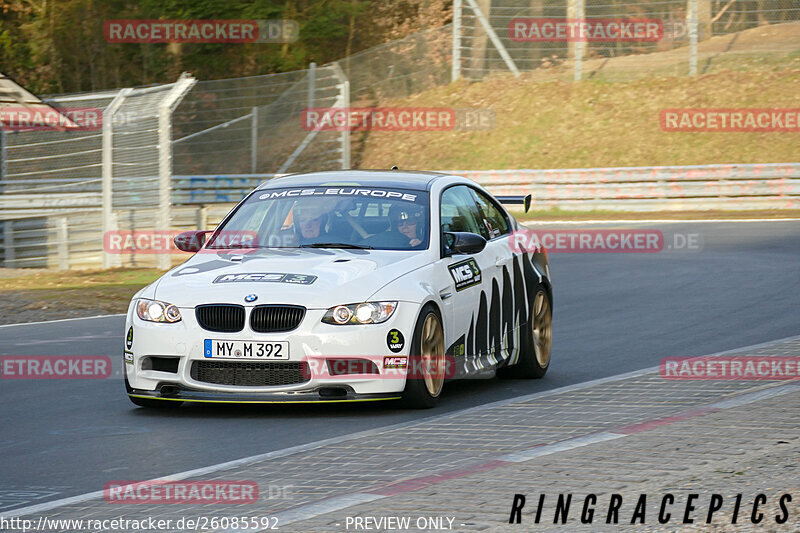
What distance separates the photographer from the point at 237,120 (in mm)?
34250

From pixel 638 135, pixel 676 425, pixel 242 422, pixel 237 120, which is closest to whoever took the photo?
pixel 676 425

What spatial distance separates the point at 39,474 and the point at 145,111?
15.8 metres

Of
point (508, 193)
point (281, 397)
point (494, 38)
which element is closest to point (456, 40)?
point (494, 38)

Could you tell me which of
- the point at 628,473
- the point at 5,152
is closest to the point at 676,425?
the point at 628,473

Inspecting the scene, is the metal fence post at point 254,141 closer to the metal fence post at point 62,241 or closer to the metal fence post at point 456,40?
the metal fence post at point 456,40

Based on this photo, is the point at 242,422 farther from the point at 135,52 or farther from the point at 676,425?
the point at 135,52

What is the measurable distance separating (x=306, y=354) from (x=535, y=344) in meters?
2.77

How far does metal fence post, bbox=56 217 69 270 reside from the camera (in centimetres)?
2583

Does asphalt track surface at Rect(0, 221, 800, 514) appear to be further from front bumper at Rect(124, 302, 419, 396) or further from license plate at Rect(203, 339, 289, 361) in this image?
license plate at Rect(203, 339, 289, 361)

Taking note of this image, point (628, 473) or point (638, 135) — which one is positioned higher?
point (638, 135)

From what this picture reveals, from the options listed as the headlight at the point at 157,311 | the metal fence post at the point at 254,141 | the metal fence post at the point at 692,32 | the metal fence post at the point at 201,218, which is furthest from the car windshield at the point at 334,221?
the metal fence post at the point at 692,32

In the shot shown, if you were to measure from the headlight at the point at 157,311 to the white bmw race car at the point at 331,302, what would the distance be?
0.04ft

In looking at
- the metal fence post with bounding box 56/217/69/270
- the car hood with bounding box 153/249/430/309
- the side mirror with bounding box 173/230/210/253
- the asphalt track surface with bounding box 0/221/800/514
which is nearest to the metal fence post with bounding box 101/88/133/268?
the metal fence post with bounding box 56/217/69/270

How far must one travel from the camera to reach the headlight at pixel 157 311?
8.60 meters
